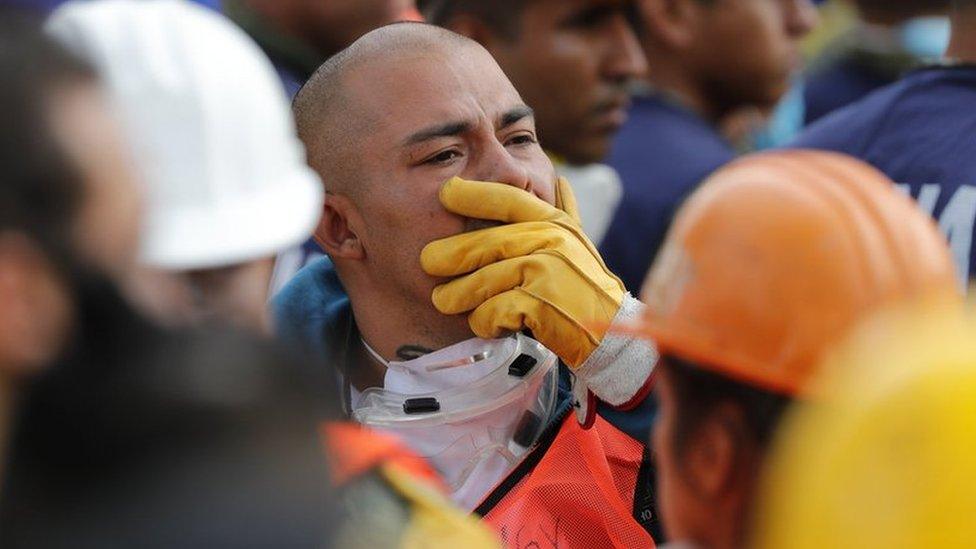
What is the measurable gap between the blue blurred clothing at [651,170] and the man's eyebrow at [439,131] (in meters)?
1.09

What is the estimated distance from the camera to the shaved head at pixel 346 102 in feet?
9.66

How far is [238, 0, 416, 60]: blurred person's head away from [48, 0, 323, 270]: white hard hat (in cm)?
196

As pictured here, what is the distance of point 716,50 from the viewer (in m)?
4.82

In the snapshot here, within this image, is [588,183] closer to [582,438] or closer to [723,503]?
[582,438]

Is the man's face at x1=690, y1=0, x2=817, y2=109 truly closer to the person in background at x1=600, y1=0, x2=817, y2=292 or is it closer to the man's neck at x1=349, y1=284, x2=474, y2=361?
the person in background at x1=600, y1=0, x2=817, y2=292

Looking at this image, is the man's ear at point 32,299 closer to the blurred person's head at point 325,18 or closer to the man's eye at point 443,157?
the man's eye at point 443,157

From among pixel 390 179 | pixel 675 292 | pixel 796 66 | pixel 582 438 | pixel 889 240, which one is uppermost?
pixel 889 240

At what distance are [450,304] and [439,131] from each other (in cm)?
31

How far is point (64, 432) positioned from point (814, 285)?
732 mm

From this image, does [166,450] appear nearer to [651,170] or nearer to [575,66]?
[651,170]

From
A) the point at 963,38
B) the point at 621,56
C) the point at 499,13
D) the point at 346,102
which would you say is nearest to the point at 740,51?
the point at 621,56

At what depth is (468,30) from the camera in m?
4.43

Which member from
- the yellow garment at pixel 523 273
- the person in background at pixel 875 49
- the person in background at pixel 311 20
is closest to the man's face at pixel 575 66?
the person in background at pixel 311 20

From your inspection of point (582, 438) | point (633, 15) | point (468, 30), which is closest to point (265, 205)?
point (582, 438)
